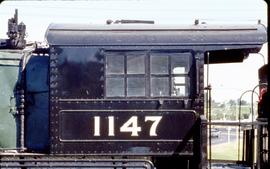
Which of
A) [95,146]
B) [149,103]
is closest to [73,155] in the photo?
[95,146]

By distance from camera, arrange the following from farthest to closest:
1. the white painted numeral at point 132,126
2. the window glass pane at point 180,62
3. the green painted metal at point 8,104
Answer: the green painted metal at point 8,104 < the window glass pane at point 180,62 < the white painted numeral at point 132,126

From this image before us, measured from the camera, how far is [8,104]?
866 cm

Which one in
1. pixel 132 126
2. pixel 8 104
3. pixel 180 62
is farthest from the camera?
pixel 8 104

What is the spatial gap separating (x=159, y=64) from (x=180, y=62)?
14.4 inches

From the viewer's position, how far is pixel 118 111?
7898 mm

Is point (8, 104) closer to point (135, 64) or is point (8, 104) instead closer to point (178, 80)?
point (135, 64)

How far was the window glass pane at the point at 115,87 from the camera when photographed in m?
7.96

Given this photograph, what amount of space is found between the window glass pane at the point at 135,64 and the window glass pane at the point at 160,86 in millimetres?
272

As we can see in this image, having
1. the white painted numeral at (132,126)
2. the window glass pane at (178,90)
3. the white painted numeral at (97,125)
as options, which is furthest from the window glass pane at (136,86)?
the white painted numeral at (97,125)

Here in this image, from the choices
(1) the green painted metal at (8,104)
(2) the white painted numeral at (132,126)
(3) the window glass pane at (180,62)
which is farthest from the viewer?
(1) the green painted metal at (8,104)

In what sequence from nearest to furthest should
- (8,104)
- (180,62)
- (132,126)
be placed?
(132,126) < (180,62) < (8,104)

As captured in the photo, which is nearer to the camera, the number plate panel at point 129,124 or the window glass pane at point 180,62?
the number plate panel at point 129,124

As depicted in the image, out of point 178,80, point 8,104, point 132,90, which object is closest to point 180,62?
point 178,80

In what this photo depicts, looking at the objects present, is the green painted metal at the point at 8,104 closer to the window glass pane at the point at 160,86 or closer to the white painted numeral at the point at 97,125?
the white painted numeral at the point at 97,125
